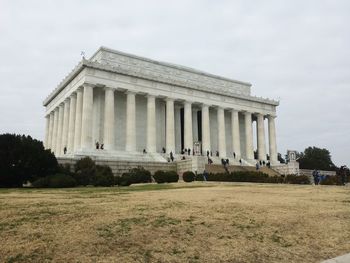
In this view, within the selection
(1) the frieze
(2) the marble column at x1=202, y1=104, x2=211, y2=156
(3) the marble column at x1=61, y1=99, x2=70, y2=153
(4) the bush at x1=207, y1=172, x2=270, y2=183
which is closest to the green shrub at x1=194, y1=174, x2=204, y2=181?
(4) the bush at x1=207, y1=172, x2=270, y2=183

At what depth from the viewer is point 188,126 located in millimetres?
69125

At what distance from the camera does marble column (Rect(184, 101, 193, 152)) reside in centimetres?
6869

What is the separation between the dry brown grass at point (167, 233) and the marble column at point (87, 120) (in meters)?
41.5

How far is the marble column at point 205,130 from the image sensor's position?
70.6 meters

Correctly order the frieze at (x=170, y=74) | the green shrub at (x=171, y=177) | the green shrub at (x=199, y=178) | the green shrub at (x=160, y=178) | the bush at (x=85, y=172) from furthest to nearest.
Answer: the frieze at (x=170, y=74)
the green shrub at (x=199, y=178)
the green shrub at (x=171, y=177)
the green shrub at (x=160, y=178)
the bush at (x=85, y=172)

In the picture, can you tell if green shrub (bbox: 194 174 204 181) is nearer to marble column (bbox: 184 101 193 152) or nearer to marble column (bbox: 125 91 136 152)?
marble column (bbox: 125 91 136 152)

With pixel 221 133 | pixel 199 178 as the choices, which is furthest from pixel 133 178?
pixel 221 133

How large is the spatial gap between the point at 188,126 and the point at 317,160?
4079cm

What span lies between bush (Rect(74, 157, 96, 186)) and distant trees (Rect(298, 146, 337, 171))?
62322mm

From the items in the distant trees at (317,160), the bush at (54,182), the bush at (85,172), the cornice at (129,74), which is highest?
the cornice at (129,74)

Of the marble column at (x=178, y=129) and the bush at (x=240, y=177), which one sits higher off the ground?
the marble column at (x=178, y=129)

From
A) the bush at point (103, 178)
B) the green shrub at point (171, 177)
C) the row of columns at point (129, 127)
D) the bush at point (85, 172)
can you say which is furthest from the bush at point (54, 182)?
the row of columns at point (129, 127)

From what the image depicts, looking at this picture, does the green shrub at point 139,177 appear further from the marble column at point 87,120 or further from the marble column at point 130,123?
the marble column at point 130,123

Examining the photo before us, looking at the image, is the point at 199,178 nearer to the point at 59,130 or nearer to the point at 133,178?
the point at 133,178
